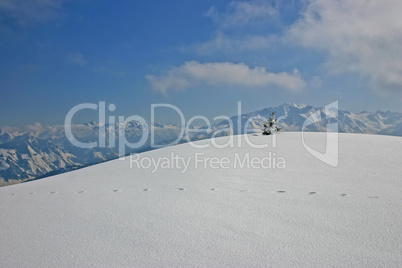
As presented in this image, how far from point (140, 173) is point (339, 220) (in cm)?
637

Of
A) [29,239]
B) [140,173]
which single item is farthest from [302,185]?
[29,239]

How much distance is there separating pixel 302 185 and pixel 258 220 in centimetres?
262

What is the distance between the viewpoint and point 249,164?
8.96 m

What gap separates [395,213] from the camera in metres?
4.39

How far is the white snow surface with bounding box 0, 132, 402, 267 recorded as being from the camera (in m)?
3.29

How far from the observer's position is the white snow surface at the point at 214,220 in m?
3.29

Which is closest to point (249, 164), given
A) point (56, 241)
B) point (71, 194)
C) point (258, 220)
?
point (258, 220)

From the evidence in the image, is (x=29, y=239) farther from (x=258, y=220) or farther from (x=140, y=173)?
(x=140, y=173)

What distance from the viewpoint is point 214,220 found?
437 cm

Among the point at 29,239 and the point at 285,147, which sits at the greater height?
the point at 285,147

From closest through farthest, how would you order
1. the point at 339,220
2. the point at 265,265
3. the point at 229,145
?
the point at 265,265 → the point at 339,220 → the point at 229,145

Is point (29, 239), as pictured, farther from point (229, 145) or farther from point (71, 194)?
point (229, 145)

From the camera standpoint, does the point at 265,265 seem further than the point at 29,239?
No

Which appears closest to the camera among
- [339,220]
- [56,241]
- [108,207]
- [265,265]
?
[265,265]
